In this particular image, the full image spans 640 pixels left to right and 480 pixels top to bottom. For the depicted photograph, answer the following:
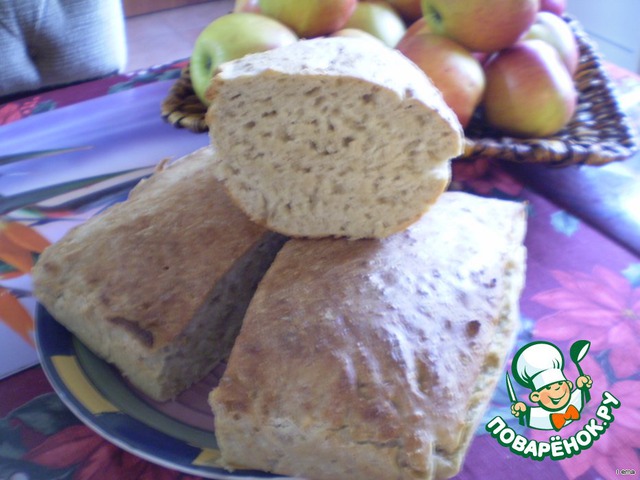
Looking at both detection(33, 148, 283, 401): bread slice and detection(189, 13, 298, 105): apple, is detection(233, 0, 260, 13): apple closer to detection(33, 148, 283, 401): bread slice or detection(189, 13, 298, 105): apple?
detection(189, 13, 298, 105): apple

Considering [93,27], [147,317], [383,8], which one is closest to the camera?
[147,317]

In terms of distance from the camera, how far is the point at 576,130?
125 centimetres

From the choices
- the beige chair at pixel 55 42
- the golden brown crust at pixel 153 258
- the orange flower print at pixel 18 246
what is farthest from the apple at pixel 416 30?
the beige chair at pixel 55 42

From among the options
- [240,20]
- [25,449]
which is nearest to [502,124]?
[240,20]

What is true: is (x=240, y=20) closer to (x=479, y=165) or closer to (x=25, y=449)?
(x=479, y=165)

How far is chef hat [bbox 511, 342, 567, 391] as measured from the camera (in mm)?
820

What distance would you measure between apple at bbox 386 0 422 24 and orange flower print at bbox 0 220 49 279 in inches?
36.8

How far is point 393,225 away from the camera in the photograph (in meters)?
0.88

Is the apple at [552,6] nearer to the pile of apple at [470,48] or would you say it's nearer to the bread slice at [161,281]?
the pile of apple at [470,48]

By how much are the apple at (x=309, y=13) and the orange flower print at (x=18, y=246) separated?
660 mm

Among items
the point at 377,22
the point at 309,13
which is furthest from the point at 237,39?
the point at 377,22

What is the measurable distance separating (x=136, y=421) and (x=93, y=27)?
5.47 feet

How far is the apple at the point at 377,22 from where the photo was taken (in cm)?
133

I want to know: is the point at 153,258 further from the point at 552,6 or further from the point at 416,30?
the point at 552,6
